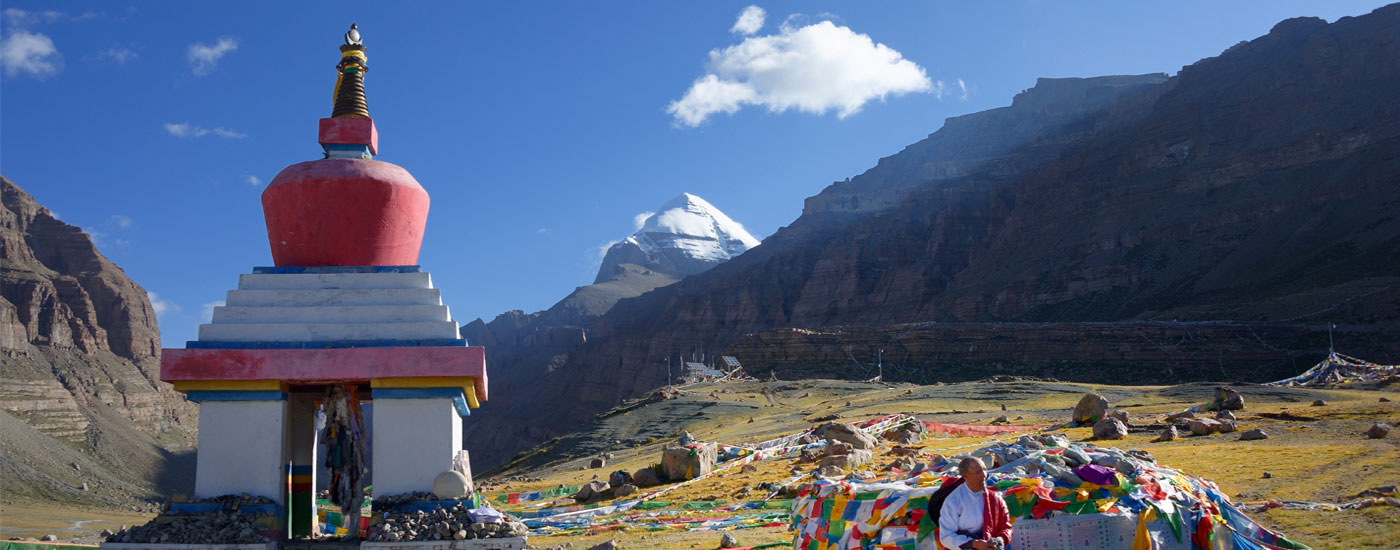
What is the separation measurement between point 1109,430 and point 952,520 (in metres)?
16.2

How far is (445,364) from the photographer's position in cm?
1077

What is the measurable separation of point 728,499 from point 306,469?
7.69 m

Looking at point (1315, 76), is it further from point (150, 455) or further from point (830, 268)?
point (150, 455)

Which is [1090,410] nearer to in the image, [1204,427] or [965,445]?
[1204,427]

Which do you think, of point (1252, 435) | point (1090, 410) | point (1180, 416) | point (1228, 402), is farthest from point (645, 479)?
point (1228, 402)

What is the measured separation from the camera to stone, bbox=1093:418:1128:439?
74.8 ft

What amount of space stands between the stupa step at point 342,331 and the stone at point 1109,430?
16368 mm

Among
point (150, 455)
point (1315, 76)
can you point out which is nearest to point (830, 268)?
point (1315, 76)

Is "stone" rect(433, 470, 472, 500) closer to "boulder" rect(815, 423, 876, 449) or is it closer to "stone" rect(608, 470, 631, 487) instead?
"stone" rect(608, 470, 631, 487)

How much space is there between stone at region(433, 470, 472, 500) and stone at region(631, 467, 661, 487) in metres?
12.2

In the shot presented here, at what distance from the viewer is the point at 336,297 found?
11.4 meters

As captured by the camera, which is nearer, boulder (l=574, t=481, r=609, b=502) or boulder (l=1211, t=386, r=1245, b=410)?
boulder (l=574, t=481, r=609, b=502)

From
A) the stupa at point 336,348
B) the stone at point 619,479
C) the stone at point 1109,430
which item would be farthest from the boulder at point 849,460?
the stupa at point 336,348

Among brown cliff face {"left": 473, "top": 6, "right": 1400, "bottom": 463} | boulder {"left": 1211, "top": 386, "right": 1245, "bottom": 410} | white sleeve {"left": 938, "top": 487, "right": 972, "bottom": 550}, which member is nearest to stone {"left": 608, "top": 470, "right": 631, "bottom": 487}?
white sleeve {"left": 938, "top": 487, "right": 972, "bottom": 550}
